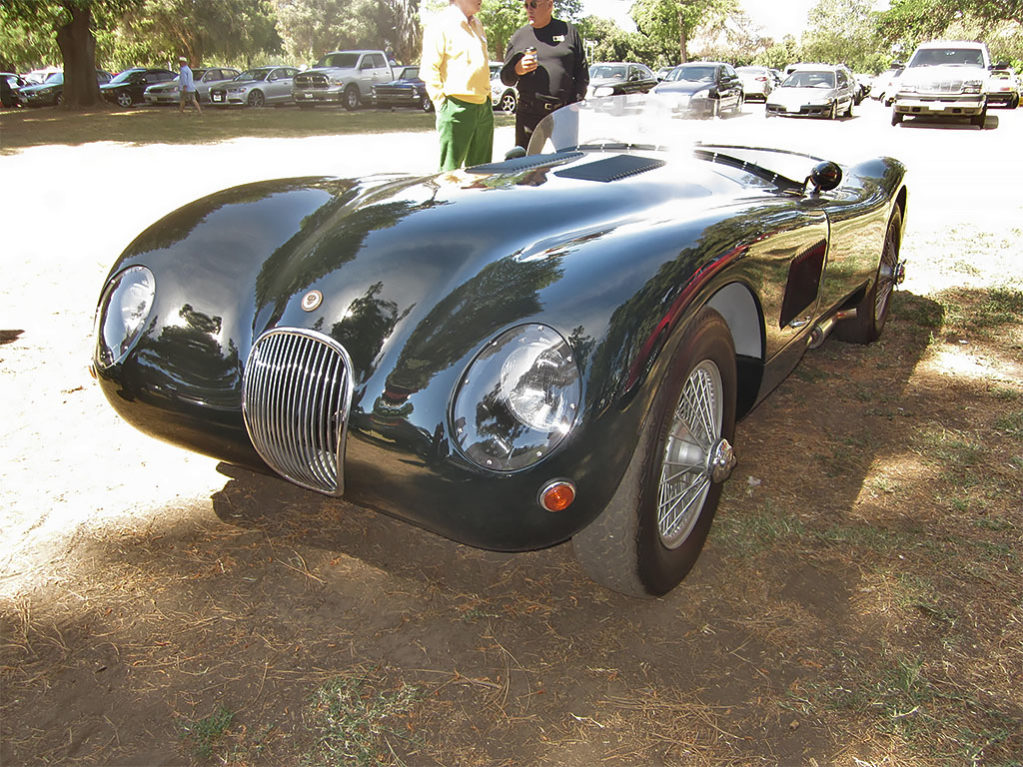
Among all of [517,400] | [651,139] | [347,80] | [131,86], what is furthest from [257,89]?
[517,400]

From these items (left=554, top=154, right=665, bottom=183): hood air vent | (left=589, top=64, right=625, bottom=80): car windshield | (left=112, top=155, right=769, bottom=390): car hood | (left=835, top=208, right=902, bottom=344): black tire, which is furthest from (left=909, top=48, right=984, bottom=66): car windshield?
(left=112, top=155, right=769, bottom=390): car hood

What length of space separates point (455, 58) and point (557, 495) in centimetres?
455

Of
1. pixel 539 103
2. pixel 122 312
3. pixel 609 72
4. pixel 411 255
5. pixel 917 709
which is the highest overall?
pixel 609 72

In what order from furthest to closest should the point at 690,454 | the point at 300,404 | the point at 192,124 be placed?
the point at 192,124 < the point at 690,454 < the point at 300,404

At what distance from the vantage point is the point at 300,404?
6.92 ft

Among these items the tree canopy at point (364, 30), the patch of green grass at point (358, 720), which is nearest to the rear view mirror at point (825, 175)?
the patch of green grass at point (358, 720)

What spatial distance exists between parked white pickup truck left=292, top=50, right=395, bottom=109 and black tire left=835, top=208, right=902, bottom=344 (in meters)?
23.2

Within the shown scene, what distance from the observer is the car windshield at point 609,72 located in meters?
25.0

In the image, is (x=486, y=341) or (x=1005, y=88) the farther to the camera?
(x=1005, y=88)

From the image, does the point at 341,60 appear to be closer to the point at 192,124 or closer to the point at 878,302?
the point at 192,124

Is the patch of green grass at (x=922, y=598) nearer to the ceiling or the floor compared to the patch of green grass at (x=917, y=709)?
nearer to the ceiling

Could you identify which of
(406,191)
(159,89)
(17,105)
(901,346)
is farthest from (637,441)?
(17,105)

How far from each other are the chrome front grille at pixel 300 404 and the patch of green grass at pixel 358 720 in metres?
0.50

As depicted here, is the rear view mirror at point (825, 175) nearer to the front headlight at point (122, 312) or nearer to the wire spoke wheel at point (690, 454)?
the wire spoke wheel at point (690, 454)
